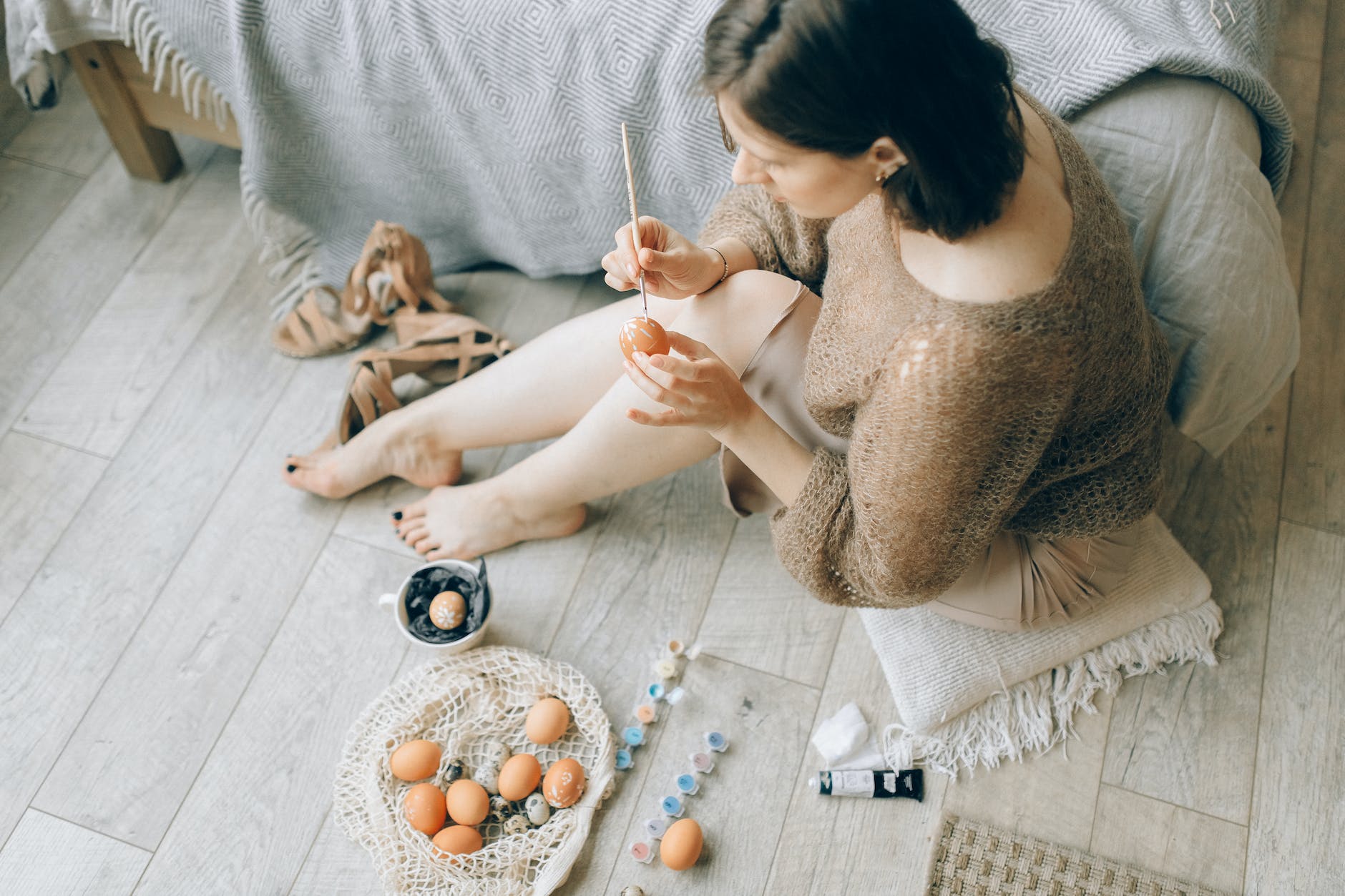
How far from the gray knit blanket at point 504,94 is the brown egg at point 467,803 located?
75cm

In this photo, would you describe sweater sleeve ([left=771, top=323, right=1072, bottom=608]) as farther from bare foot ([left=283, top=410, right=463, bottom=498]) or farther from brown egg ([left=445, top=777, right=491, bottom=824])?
bare foot ([left=283, top=410, right=463, bottom=498])

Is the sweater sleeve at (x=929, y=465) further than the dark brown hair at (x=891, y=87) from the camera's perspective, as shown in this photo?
Yes

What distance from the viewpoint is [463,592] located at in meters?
1.25

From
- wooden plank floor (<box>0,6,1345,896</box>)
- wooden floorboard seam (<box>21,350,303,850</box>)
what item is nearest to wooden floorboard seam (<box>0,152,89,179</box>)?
wooden plank floor (<box>0,6,1345,896</box>)

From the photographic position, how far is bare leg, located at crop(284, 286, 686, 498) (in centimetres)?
125

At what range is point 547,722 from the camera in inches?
47.0

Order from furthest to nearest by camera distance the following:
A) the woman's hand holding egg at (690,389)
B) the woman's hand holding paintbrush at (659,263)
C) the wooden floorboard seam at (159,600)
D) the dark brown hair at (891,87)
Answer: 1. the wooden floorboard seam at (159,600)
2. the woman's hand holding paintbrush at (659,263)
3. the woman's hand holding egg at (690,389)
4. the dark brown hair at (891,87)

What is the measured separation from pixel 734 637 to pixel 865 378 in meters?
0.55

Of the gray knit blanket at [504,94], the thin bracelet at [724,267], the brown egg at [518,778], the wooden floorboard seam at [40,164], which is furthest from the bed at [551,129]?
the brown egg at [518,778]

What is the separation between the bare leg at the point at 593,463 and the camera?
109 cm

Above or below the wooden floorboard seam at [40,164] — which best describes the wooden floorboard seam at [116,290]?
below

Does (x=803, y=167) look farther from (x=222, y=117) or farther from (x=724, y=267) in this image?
(x=222, y=117)

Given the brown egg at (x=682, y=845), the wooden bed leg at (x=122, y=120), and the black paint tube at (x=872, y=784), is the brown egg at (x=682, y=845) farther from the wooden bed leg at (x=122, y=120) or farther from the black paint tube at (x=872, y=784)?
the wooden bed leg at (x=122, y=120)

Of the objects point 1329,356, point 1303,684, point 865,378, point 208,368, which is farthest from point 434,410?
point 1329,356
